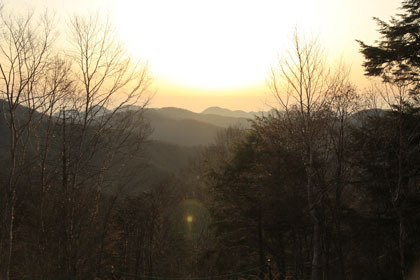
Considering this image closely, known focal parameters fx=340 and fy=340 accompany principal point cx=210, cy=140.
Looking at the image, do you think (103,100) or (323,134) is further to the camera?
(323,134)

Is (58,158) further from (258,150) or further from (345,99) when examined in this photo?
(345,99)

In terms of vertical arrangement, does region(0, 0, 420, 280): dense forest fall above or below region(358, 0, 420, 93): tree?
below

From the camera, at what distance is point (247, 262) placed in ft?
55.7

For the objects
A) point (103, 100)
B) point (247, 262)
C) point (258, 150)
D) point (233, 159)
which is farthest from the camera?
point (247, 262)

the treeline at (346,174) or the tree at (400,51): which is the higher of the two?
the tree at (400,51)

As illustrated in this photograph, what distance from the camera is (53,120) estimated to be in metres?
9.59

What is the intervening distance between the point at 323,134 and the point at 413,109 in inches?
109

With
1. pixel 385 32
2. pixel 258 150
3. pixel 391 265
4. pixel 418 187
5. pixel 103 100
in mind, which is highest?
pixel 385 32

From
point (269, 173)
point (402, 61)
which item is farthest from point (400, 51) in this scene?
point (269, 173)

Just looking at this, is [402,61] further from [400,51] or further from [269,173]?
[269,173]

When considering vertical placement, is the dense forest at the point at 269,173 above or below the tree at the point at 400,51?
below

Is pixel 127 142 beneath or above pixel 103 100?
beneath

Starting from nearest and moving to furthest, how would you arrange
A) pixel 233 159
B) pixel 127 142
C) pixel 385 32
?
pixel 127 142 < pixel 385 32 < pixel 233 159

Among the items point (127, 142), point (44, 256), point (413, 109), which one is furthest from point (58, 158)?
point (413, 109)
